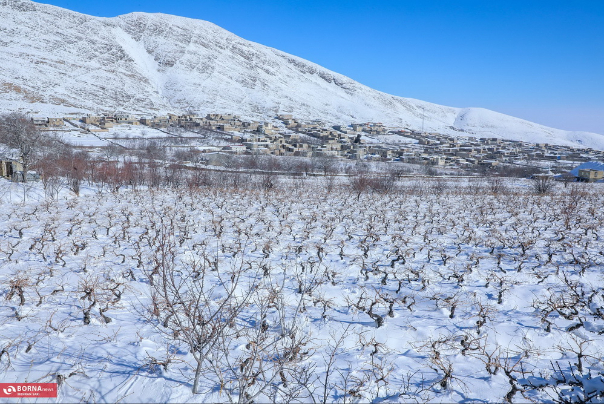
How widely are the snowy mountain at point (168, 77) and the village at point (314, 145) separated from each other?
1763 cm

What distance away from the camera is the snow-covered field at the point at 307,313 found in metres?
3.50

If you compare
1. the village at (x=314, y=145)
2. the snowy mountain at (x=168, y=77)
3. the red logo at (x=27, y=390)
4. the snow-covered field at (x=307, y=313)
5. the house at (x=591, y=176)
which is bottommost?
the red logo at (x=27, y=390)

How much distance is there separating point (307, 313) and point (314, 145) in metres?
70.4

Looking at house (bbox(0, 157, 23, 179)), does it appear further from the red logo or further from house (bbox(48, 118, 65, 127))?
house (bbox(48, 118, 65, 127))

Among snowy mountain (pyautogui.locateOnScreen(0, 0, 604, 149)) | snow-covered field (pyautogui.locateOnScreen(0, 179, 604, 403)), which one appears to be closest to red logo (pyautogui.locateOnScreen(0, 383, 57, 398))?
snow-covered field (pyautogui.locateOnScreen(0, 179, 604, 403))

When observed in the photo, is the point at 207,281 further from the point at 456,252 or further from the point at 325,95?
the point at 325,95

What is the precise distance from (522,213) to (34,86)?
384 feet

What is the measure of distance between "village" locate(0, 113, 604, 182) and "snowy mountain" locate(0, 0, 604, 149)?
17631mm

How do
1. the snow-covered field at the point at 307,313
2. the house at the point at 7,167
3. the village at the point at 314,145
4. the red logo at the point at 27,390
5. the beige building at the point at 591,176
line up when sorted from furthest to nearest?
the village at the point at 314,145 < the beige building at the point at 591,176 < the house at the point at 7,167 < the snow-covered field at the point at 307,313 < the red logo at the point at 27,390

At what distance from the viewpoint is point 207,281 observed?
6.23 meters

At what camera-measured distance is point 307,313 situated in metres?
5.13

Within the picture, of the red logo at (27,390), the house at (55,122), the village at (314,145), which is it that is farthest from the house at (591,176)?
the house at (55,122)

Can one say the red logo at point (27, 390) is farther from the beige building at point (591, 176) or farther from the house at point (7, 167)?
the beige building at point (591, 176)

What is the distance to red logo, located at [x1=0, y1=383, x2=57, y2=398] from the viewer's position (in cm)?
330
